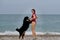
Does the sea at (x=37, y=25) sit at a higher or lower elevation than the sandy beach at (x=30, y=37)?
lower

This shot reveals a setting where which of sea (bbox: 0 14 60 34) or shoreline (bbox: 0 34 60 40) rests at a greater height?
shoreline (bbox: 0 34 60 40)

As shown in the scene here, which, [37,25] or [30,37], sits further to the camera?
[37,25]

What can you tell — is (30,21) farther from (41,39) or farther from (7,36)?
(7,36)

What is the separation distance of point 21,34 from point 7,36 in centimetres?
225

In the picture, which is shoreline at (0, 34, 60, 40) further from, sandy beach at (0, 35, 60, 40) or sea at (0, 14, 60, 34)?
sea at (0, 14, 60, 34)

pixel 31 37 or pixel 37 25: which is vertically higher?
pixel 31 37

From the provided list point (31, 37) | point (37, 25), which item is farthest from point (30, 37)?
point (37, 25)

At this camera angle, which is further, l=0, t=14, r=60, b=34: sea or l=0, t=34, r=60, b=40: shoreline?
l=0, t=14, r=60, b=34: sea

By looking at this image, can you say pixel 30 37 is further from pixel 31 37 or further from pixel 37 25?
pixel 37 25

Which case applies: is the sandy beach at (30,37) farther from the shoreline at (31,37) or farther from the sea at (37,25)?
the sea at (37,25)

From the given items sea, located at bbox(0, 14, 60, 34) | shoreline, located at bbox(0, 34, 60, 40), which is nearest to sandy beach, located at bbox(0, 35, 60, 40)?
shoreline, located at bbox(0, 34, 60, 40)

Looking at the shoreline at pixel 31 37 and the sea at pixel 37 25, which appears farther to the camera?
the sea at pixel 37 25

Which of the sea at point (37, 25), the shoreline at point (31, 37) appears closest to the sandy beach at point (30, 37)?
the shoreline at point (31, 37)

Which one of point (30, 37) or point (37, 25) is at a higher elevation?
point (30, 37)
